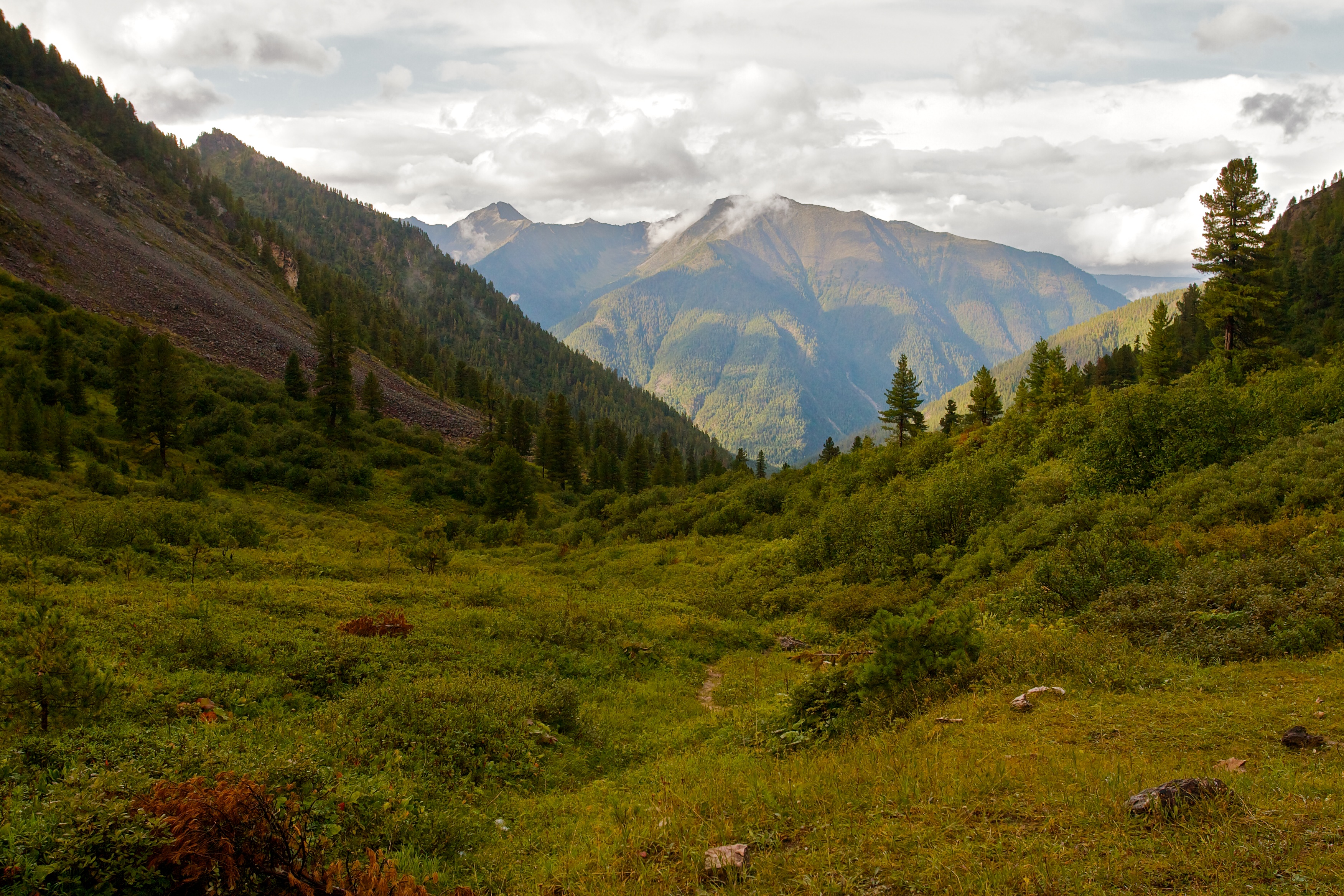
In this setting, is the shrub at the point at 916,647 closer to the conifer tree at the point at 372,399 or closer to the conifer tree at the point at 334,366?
the conifer tree at the point at 334,366

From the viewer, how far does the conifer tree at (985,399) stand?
6347 cm

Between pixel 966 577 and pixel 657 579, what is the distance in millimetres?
15286

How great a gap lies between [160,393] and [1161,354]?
76.6m

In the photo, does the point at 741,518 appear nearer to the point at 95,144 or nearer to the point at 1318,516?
the point at 1318,516

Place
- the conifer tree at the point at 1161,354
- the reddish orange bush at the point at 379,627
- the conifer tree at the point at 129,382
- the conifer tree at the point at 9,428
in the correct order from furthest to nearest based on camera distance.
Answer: the conifer tree at the point at 1161,354, the conifer tree at the point at 129,382, the conifer tree at the point at 9,428, the reddish orange bush at the point at 379,627

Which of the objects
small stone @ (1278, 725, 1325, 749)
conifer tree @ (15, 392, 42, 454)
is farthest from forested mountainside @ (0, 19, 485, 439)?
small stone @ (1278, 725, 1325, 749)

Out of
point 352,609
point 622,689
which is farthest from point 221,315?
point 622,689

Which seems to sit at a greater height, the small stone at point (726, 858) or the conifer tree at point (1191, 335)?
the conifer tree at point (1191, 335)

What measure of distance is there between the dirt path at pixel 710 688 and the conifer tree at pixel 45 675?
10.0 meters

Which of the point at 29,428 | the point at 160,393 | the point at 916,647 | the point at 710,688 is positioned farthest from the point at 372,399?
the point at 916,647

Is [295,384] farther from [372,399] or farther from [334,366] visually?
[372,399]

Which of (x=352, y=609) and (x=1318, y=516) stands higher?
(x=1318, y=516)

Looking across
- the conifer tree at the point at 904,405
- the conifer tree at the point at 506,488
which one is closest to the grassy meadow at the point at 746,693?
the conifer tree at the point at 506,488

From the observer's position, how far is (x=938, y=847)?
5.67 meters
